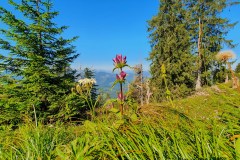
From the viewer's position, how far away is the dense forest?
1353mm

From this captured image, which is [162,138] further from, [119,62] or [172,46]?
[172,46]

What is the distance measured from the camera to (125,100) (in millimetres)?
2334

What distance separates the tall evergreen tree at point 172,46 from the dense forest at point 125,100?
0.12 metres

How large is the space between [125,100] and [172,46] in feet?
84.1

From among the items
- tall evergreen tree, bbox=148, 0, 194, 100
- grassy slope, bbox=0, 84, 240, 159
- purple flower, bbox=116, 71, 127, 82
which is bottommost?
grassy slope, bbox=0, 84, 240, 159

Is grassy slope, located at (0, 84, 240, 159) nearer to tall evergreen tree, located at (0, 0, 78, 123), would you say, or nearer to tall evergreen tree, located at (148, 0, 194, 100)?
tall evergreen tree, located at (0, 0, 78, 123)

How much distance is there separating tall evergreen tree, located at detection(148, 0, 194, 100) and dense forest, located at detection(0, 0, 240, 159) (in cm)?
12

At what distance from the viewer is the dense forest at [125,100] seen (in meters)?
1.35

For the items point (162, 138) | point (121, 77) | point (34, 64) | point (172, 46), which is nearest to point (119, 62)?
point (121, 77)

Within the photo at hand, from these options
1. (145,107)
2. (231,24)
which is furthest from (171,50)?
(145,107)

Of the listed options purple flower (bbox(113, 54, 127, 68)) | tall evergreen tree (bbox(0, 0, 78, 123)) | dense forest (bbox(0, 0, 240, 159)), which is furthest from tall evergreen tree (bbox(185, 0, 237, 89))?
purple flower (bbox(113, 54, 127, 68))

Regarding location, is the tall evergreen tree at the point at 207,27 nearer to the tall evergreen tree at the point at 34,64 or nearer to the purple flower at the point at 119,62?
the tall evergreen tree at the point at 34,64

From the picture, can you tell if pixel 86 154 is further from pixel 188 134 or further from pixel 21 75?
pixel 21 75

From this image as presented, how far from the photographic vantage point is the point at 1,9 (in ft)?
53.0
